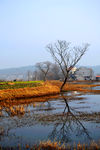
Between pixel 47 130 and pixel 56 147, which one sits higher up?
pixel 56 147

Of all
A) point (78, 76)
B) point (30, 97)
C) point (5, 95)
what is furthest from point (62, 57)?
point (78, 76)

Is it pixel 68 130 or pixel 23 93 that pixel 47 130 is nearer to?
pixel 68 130

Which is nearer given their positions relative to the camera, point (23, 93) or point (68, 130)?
point (68, 130)

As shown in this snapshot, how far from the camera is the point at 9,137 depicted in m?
9.34

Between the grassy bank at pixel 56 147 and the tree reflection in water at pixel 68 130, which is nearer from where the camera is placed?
the grassy bank at pixel 56 147

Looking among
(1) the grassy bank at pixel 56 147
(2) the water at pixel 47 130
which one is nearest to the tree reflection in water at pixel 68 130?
(2) the water at pixel 47 130

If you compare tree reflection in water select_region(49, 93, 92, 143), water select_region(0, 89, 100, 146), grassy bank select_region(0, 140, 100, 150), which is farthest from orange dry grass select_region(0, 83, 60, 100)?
grassy bank select_region(0, 140, 100, 150)

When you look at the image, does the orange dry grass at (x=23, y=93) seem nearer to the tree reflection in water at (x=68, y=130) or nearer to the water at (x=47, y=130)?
the water at (x=47, y=130)

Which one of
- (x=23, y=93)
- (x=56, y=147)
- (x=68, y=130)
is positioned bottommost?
(x=68, y=130)

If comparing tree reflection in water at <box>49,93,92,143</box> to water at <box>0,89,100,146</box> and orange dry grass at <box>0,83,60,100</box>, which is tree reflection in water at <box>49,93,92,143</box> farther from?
orange dry grass at <box>0,83,60,100</box>

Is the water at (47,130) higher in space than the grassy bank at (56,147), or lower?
lower

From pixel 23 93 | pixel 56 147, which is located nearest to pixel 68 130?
pixel 56 147

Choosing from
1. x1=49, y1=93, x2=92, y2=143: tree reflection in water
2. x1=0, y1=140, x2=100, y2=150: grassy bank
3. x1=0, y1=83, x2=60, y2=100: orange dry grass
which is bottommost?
x1=49, y1=93, x2=92, y2=143: tree reflection in water

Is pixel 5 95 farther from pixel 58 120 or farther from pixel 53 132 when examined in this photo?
pixel 53 132
